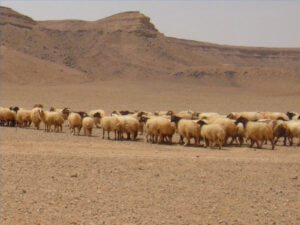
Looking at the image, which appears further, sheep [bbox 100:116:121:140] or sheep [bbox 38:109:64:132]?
sheep [bbox 38:109:64:132]

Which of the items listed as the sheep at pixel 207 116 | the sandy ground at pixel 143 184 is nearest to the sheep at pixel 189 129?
the sandy ground at pixel 143 184

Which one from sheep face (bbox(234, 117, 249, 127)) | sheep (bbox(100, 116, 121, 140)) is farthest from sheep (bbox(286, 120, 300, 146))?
sheep (bbox(100, 116, 121, 140))

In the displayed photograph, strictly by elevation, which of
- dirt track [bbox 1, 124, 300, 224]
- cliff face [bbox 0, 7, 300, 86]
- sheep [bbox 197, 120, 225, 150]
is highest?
cliff face [bbox 0, 7, 300, 86]

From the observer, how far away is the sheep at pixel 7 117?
83.8 feet

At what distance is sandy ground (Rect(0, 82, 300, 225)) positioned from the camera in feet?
30.4

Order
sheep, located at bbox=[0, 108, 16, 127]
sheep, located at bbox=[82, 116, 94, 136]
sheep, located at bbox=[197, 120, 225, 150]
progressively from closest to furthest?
sheep, located at bbox=[197, 120, 225, 150]
sheep, located at bbox=[82, 116, 94, 136]
sheep, located at bbox=[0, 108, 16, 127]

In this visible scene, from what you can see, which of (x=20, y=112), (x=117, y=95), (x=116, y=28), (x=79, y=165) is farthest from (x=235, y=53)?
(x=79, y=165)

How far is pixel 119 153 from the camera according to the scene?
1638 cm

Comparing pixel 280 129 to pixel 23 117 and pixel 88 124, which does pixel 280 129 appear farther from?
pixel 23 117

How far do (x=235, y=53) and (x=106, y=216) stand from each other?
165 metres

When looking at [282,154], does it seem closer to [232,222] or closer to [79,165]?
[79,165]

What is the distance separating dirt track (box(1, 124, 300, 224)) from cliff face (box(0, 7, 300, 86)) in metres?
77.8

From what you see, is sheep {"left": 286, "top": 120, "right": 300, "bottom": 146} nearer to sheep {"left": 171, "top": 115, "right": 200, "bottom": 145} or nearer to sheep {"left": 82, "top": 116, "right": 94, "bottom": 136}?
sheep {"left": 171, "top": 115, "right": 200, "bottom": 145}

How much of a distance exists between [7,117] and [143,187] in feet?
52.6
